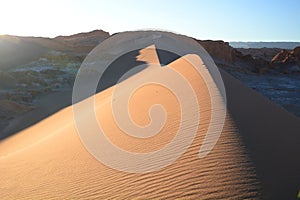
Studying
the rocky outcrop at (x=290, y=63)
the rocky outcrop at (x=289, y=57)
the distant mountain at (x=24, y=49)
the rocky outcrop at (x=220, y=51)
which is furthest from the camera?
the distant mountain at (x=24, y=49)

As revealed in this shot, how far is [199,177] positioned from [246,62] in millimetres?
28054

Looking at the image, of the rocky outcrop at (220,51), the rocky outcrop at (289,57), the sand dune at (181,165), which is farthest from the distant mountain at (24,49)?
the sand dune at (181,165)

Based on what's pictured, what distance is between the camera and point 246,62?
30.7m

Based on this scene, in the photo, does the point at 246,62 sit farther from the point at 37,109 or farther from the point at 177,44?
the point at 37,109

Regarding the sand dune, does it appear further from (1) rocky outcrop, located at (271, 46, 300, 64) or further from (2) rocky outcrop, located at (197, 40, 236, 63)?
(1) rocky outcrop, located at (271, 46, 300, 64)

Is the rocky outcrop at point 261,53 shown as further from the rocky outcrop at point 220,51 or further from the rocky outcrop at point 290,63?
the rocky outcrop at point 220,51

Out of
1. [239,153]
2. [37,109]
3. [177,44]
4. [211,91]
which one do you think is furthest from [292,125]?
[177,44]

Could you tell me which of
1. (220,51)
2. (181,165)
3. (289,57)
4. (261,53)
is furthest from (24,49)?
(261,53)

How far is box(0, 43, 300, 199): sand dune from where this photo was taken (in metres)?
3.90

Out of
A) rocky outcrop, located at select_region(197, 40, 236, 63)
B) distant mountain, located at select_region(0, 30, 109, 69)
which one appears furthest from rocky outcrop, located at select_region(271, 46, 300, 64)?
distant mountain, located at select_region(0, 30, 109, 69)

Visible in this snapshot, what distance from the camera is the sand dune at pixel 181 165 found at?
3901 millimetres

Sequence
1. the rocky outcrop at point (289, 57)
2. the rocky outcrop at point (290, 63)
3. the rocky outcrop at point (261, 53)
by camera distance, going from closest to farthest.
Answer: the rocky outcrop at point (290, 63)
the rocky outcrop at point (289, 57)
the rocky outcrop at point (261, 53)

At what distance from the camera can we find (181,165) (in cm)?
438

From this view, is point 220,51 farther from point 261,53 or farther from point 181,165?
point 261,53
